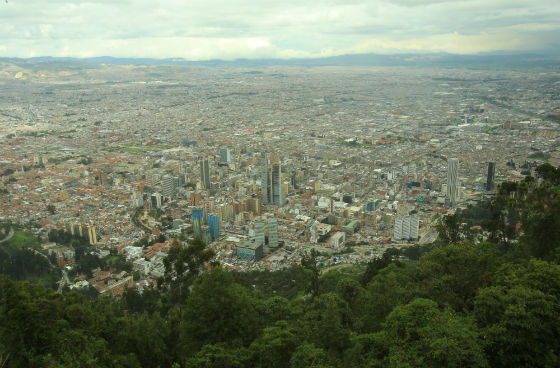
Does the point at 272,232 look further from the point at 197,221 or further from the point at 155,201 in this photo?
the point at 155,201

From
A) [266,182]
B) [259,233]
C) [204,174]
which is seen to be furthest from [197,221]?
[204,174]

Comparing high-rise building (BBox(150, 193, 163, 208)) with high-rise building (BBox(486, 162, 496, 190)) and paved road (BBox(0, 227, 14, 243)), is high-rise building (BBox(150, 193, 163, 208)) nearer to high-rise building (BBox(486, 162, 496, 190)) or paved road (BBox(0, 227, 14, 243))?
paved road (BBox(0, 227, 14, 243))

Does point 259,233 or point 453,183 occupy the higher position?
point 453,183

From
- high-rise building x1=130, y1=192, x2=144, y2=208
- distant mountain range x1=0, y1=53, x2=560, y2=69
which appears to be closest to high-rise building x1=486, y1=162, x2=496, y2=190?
high-rise building x1=130, y1=192, x2=144, y2=208

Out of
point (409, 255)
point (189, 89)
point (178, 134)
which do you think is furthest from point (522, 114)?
point (189, 89)

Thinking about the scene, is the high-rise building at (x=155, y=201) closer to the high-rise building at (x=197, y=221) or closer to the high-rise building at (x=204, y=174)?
the high-rise building at (x=204, y=174)

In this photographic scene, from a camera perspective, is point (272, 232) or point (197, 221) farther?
point (197, 221)

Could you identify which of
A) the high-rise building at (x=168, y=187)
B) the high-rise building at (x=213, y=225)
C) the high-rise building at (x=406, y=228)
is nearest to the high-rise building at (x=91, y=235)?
the high-rise building at (x=213, y=225)
